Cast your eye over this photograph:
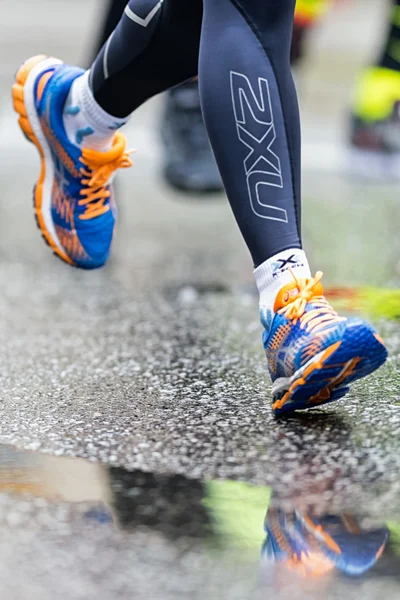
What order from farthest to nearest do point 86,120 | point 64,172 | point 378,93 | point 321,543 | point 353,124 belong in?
point 353,124, point 378,93, point 64,172, point 86,120, point 321,543

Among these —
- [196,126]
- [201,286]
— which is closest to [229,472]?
[201,286]

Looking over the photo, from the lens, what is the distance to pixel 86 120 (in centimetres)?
201

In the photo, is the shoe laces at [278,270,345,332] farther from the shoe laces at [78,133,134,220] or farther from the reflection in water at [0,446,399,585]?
the shoe laces at [78,133,134,220]

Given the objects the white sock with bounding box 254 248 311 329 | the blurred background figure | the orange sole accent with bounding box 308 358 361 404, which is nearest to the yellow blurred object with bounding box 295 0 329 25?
the blurred background figure

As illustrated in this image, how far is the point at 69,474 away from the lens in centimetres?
144

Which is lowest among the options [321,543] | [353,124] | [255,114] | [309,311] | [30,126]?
[353,124]

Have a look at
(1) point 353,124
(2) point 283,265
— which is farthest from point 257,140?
(1) point 353,124

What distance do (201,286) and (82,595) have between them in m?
1.71

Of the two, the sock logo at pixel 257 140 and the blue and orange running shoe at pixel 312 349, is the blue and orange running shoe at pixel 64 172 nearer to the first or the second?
the sock logo at pixel 257 140

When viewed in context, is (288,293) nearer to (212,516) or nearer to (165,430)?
(165,430)

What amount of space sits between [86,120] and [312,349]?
0.72 m

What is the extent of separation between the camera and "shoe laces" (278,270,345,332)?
5.13ft

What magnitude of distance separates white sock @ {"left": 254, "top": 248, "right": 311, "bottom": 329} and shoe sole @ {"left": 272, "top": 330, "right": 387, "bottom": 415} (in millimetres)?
132

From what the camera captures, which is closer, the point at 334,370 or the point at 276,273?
the point at 334,370
